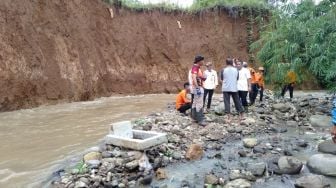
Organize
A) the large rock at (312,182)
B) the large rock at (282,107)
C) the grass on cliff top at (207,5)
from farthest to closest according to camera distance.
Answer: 1. the grass on cliff top at (207,5)
2. the large rock at (282,107)
3. the large rock at (312,182)

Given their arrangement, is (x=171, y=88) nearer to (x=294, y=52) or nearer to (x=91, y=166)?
→ (x=294, y=52)

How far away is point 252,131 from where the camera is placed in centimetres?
909

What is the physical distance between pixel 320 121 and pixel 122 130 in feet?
18.1

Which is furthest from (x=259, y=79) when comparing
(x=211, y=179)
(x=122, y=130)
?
(x=211, y=179)

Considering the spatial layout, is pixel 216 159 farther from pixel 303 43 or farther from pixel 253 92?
pixel 303 43

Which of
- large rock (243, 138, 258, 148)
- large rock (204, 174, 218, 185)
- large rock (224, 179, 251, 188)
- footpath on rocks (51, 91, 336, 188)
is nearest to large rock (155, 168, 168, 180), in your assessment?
footpath on rocks (51, 91, 336, 188)

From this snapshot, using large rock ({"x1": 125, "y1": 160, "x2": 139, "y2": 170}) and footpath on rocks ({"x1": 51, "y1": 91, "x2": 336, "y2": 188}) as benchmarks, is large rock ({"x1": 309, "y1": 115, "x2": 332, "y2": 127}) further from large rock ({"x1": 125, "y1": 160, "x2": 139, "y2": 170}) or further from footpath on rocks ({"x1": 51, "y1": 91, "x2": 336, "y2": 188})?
large rock ({"x1": 125, "y1": 160, "x2": 139, "y2": 170})

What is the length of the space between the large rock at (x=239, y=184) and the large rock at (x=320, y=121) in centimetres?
479

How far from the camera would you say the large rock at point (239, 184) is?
571cm

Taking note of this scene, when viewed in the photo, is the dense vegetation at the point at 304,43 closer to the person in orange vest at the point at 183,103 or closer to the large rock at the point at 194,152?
the person in orange vest at the point at 183,103

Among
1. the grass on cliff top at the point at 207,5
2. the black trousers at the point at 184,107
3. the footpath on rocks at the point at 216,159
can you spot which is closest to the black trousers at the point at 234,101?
the footpath on rocks at the point at 216,159

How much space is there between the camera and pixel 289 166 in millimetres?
6355

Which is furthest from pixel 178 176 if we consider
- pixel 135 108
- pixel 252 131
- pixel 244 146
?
pixel 135 108

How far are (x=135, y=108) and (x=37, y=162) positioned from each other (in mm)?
7001
